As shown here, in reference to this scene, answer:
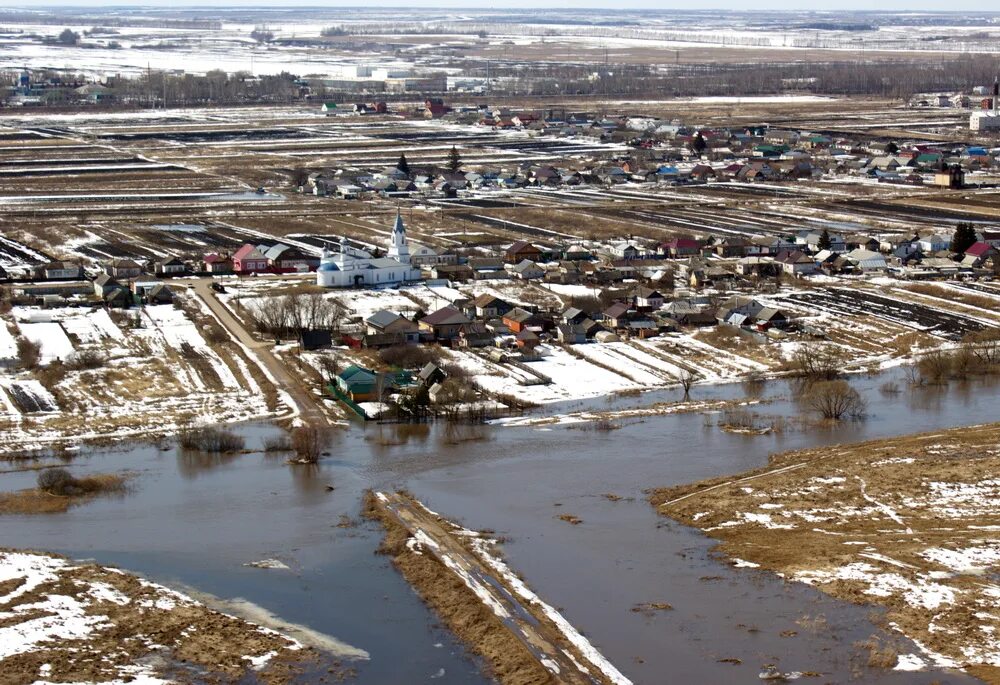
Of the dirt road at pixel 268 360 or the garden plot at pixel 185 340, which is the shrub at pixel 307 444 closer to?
the dirt road at pixel 268 360

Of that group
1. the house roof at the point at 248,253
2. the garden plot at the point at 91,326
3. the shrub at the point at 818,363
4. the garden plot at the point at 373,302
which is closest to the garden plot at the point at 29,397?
the garden plot at the point at 91,326

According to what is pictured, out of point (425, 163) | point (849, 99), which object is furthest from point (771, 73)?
point (425, 163)

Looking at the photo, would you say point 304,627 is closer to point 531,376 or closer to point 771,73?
point 531,376

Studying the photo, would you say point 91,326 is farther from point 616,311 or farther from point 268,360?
point 616,311

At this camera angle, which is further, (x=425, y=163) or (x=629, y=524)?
(x=425, y=163)

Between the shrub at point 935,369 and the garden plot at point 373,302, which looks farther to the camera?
the garden plot at point 373,302
